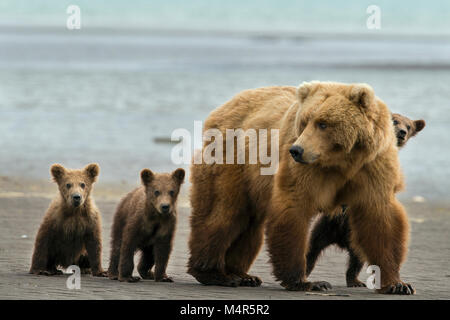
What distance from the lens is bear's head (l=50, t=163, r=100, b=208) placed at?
8742 millimetres

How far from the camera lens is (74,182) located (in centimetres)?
890

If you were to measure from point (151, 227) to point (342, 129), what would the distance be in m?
2.24

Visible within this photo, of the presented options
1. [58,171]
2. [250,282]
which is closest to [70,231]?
[58,171]

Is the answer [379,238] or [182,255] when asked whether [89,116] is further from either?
[379,238]

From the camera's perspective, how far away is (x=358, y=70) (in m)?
46.7

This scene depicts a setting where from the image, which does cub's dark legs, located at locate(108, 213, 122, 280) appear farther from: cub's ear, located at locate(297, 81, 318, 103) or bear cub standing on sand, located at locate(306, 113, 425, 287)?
cub's ear, located at locate(297, 81, 318, 103)

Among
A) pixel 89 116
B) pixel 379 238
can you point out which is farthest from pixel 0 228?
pixel 89 116

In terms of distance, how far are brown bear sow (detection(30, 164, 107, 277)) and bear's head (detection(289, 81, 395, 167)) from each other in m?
2.42

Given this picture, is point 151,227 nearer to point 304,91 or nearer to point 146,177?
point 146,177

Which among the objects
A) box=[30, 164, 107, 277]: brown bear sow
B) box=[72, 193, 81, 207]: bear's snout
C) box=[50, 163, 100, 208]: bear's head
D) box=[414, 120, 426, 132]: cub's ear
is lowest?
box=[30, 164, 107, 277]: brown bear sow

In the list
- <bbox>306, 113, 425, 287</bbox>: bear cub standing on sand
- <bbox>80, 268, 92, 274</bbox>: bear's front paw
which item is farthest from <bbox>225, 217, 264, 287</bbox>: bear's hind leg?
<bbox>80, 268, 92, 274</bbox>: bear's front paw

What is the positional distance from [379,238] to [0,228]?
5.13m
